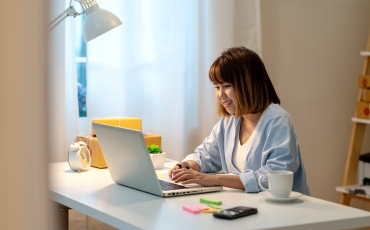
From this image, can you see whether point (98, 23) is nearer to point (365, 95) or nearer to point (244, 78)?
point (244, 78)

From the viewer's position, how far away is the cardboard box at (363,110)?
9.61ft

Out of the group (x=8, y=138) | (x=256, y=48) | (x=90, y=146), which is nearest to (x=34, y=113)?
(x=8, y=138)

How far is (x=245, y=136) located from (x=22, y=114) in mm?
1613

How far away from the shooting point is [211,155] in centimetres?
189

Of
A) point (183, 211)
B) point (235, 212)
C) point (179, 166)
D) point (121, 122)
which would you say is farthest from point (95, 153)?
point (235, 212)

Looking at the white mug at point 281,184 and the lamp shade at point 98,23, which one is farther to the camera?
the lamp shade at point 98,23

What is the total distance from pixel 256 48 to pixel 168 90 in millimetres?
573

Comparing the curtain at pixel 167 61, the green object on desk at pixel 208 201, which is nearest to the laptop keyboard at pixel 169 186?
the green object on desk at pixel 208 201

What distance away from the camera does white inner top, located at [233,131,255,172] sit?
172 centimetres

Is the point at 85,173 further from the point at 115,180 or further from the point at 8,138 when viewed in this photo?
the point at 8,138

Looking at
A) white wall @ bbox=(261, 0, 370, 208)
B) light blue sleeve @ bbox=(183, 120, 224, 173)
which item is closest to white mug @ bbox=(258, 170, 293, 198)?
light blue sleeve @ bbox=(183, 120, 224, 173)

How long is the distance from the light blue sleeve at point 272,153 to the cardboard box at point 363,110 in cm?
145

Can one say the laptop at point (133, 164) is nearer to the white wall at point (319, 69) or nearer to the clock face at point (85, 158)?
the clock face at point (85, 158)

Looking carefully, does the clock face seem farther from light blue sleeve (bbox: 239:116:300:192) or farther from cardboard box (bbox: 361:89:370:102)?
cardboard box (bbox: 361:89:370:102)
